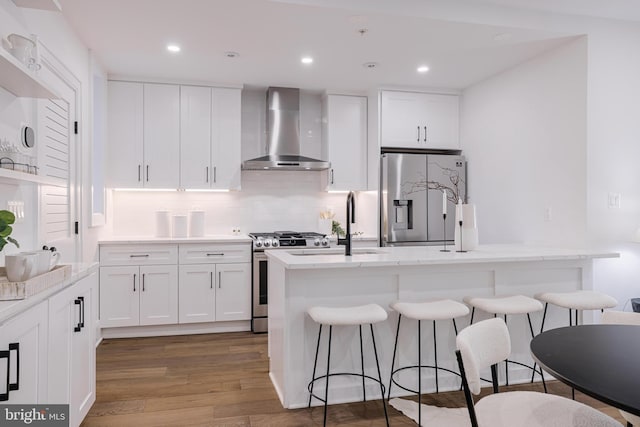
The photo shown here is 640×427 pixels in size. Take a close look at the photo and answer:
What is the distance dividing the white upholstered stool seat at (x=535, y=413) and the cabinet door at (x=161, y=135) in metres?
3.77

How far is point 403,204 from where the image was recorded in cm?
477

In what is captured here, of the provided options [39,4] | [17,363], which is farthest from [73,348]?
[39,4]

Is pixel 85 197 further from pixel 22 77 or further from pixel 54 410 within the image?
pixel 54 410

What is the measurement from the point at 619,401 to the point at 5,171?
2265 mm

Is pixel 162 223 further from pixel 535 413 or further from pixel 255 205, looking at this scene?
pixel 535 413

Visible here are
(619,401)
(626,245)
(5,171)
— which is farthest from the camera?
(626,245)

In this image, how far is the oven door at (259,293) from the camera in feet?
14.1

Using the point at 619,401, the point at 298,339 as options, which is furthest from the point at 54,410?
the point at 619,401

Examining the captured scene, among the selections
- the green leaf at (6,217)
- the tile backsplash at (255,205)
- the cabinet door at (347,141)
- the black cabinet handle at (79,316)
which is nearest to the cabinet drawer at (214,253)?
the tile backsplash at (255,205)

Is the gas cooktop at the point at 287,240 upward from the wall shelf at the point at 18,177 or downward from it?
downward

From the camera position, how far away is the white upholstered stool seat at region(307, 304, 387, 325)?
2.34 metres

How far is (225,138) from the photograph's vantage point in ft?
15.2

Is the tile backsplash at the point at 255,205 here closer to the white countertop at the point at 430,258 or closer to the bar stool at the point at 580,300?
the white countertop at the point at 430,258

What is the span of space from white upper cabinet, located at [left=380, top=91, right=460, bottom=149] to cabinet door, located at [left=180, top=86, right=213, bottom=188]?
191cm
